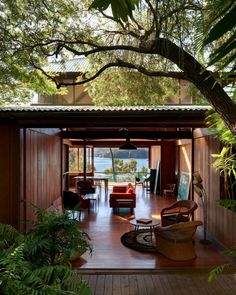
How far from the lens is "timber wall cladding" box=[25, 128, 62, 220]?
6137 mm

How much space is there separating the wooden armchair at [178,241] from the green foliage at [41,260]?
233 cm

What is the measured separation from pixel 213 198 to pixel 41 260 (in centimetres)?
453

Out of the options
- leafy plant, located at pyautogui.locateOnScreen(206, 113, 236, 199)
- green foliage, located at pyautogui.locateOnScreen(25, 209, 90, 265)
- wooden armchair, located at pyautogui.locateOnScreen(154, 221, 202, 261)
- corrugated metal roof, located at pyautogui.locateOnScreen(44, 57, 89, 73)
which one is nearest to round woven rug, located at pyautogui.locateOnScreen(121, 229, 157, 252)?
wooden armchair, located at pyautogui.locateOnScreen(154, 221, 202, 261)

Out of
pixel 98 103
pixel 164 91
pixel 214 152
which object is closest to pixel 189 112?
pixel 164 91

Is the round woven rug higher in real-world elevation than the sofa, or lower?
lower

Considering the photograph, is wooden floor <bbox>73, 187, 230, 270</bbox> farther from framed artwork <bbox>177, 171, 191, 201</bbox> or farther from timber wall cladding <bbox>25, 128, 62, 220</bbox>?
framed artwork <bbox>177, 171, 191, 201</bbox>

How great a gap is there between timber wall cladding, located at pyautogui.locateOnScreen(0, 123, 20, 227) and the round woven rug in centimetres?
239

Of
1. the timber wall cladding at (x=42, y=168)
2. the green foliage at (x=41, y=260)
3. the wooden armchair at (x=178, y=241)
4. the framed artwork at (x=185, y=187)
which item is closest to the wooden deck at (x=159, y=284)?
the wooden armchair at (x=178, y=241)

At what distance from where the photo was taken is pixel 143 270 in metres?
4.70

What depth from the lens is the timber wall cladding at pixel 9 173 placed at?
18.2 feet

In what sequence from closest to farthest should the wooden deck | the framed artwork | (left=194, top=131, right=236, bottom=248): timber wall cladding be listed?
the wooden deck < (left=194, top=131, right=236, bottom=248): timber wall cladding < the framed artwork

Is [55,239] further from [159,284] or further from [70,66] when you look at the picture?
[70,66]

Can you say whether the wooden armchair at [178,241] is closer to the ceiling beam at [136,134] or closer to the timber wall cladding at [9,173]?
the timber wall cladding at [9,173]

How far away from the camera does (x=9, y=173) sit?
18.3ft
